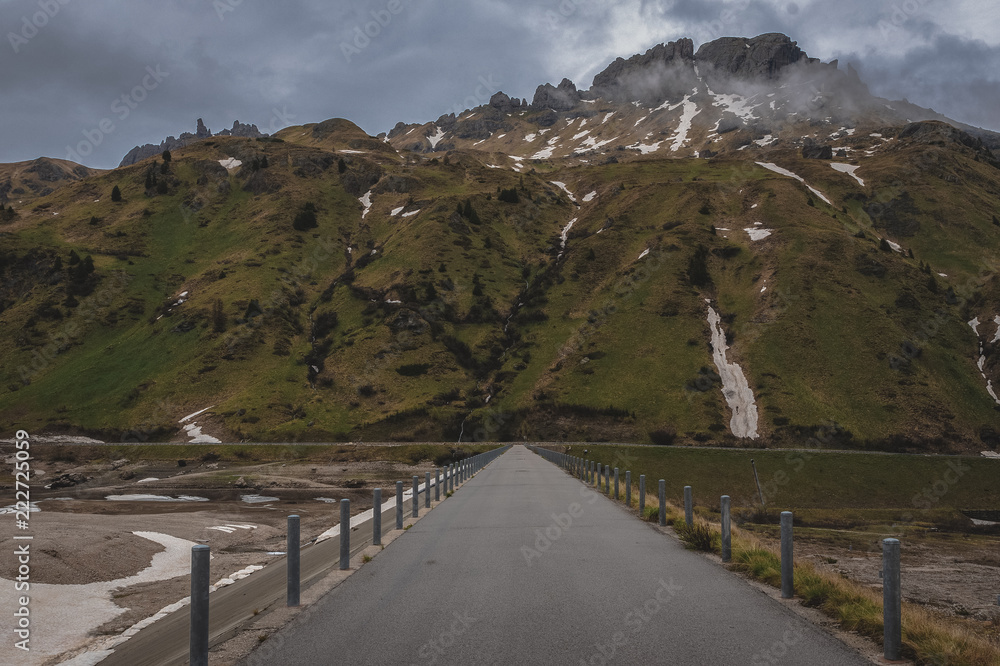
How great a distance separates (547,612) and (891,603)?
3498 millimetres

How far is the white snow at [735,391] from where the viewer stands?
233ft

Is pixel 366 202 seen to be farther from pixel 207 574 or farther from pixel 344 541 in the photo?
pixel 207 574

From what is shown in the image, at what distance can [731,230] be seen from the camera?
11631 cm

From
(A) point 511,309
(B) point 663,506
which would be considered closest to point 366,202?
(A) point 511,309

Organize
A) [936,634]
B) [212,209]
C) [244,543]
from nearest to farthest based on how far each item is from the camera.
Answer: [936,634] < [244,543] < [212,209]

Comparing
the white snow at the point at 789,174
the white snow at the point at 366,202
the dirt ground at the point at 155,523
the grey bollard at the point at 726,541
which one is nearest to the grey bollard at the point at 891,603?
the grey bollard at the point at 726,541

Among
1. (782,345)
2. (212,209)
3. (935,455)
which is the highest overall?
(212,209)

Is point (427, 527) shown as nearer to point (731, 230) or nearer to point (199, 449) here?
point (199, 449)

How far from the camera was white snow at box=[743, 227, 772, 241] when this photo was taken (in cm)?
10924

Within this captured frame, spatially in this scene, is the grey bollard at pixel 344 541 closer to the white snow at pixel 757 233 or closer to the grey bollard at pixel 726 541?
the grey bollard at pixel 726 541

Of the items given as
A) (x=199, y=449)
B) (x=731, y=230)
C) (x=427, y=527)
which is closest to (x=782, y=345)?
(x=731, y=230)

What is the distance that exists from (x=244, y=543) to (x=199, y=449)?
175 feet

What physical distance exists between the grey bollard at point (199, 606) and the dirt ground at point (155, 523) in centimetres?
383

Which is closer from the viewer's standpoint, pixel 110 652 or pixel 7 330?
pixel 110 652
